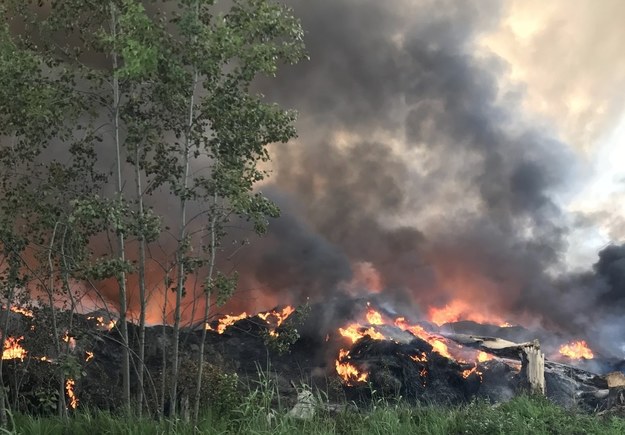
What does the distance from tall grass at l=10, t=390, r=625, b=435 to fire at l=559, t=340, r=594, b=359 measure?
42307mm

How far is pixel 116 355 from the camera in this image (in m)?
41.8

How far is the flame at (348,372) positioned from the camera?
41.8 m

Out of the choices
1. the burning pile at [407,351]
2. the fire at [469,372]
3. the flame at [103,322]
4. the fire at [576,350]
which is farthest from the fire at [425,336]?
the flame at [103,322]

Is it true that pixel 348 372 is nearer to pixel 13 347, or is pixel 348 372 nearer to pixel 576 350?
pixel 576 350

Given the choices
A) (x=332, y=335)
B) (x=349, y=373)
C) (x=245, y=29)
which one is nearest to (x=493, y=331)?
(x=332, y=335)

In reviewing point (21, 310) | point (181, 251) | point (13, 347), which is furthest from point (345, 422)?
point (13, 347)

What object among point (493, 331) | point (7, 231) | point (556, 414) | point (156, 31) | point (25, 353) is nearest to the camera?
point (156, 31)

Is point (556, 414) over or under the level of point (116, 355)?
under

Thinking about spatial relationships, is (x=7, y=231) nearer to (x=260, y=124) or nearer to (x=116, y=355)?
(x=260, y=124)

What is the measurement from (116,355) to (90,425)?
3510 cm

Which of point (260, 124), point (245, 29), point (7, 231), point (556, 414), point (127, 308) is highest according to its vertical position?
point (245, 29)

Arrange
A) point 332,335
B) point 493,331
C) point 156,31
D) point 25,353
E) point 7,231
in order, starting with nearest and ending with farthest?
1. point 156,31
2. point 7,231
3. point 25,353
4. point 332,335
5. point 493,331

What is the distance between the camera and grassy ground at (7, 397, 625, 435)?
8234 mm

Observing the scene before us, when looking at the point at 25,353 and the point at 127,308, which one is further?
the point at 25,353
